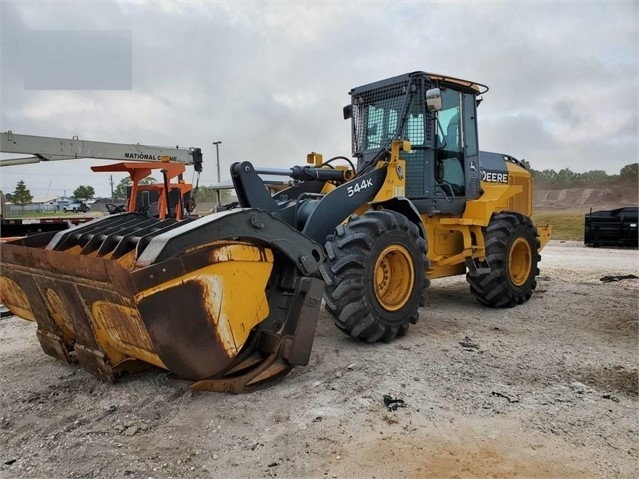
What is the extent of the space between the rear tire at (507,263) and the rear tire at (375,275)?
1838 millimetres

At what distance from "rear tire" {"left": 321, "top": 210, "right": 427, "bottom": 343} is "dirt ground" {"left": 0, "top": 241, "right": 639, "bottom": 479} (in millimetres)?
269

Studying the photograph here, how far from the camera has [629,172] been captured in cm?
3794

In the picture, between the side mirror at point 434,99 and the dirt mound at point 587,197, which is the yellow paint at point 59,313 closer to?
the side mirror at point 434,99

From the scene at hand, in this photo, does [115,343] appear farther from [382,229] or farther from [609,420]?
[609,420]

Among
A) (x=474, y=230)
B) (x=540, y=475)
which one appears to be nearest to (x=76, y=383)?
(x=540, y=475)

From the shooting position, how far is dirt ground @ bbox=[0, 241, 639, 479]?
291 centimetres

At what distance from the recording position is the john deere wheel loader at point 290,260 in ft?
10.5

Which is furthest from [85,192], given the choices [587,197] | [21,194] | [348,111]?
[348,111]

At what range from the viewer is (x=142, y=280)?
2.92 metres

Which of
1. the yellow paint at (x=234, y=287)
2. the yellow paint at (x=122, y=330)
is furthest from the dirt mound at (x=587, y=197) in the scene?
the yellow paint at (x=122, y=330)

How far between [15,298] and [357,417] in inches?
122

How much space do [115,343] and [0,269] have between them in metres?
1.50

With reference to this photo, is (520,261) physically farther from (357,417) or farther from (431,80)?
(357,417)

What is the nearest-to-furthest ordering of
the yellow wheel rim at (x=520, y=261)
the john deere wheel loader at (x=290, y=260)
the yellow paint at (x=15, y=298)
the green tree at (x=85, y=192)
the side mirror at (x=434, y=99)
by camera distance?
the john deere wheel loader at (x=290, y=260) < the yellow paint at (x=15, y=298) < the side mirror at (x=434, y=99) < the yellow wheel rim at (x=520, y=261) < the green tree at (x=85, y=192)
